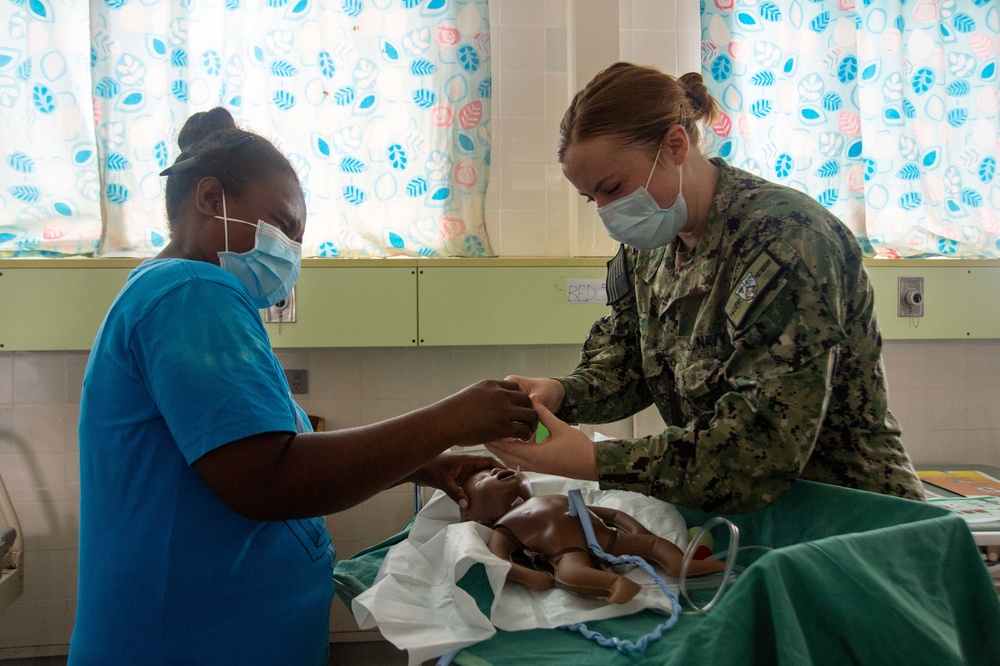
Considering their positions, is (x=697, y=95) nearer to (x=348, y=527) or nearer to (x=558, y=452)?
(x=558, y=452)

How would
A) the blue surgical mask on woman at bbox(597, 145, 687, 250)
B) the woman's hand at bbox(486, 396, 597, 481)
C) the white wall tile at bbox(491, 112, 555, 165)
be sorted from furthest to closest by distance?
the white wall tile at bbox(491, 112, 555, 165)
the blue surgical mask on woman at bbox(597, 145, 687, 250)
the woman's hand at bbox(486, 396, 597, 481)

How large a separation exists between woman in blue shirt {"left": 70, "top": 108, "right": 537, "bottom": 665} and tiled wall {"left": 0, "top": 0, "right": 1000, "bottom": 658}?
5.65ft

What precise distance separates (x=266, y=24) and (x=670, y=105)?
1.98 metres

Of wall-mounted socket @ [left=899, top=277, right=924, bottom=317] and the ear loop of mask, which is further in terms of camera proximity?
wall-mounted socket @ [left=899, top=277, right=924, bottom=317]

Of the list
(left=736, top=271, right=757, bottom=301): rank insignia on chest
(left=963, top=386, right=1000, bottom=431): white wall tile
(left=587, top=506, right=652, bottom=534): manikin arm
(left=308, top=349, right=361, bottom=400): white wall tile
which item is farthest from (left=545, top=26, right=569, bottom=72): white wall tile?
(left=963, top=386, right=1000, bottom=431): white wall tile

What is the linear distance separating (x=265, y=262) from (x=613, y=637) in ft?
3.24

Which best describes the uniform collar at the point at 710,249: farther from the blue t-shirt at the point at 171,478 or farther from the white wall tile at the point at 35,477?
the white wall tile at the point at 35,477

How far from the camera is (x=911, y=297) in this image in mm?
2982

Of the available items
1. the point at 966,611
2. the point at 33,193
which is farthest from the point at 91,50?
the point at 966,611

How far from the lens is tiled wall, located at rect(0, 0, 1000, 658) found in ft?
9.31

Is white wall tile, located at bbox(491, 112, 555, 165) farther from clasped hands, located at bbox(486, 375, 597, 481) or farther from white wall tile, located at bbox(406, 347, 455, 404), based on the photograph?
clasped hands, located at bbox(486, 375, 597, 481)

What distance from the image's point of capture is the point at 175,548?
3.67ft

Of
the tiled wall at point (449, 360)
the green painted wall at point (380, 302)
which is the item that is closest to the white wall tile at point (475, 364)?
the tiled wall at point (449, 360)

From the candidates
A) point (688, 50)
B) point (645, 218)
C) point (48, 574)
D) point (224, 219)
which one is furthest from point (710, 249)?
point (48, 574)
